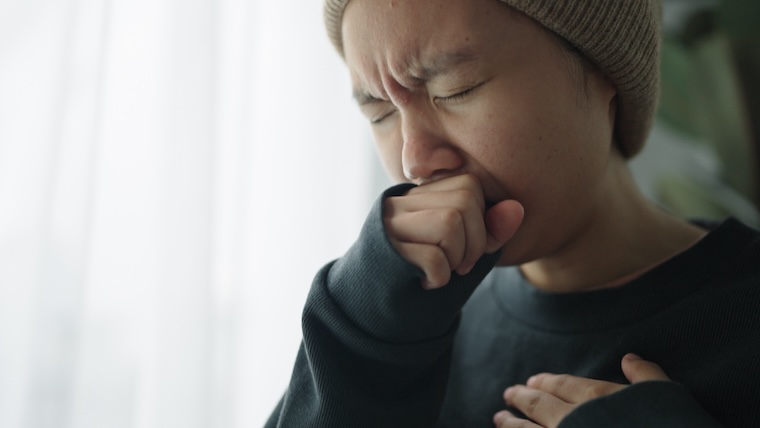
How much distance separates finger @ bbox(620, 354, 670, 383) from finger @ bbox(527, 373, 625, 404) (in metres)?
0.03

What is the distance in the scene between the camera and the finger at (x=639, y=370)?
67 centimetres

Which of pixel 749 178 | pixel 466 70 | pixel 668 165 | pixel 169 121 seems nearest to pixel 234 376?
pixel 169 121

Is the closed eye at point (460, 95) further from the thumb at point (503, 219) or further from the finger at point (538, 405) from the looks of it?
the finger at point (538, 405)

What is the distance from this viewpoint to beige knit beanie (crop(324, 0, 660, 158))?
2.41 ft

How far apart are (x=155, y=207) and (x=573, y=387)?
67 centimetres

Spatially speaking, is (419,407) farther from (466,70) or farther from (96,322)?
(96,322)

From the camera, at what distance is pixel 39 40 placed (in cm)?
91

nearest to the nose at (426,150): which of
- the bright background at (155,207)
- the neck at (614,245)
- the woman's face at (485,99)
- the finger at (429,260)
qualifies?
the woman's face at (485,99)

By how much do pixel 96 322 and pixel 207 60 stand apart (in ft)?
1.49

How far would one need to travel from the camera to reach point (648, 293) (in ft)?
2.61

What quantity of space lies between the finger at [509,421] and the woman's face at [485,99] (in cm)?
20

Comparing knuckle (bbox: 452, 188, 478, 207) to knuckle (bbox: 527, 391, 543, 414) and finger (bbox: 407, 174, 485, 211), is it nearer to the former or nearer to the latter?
finger (bbox: 407, 174, 485, 211)

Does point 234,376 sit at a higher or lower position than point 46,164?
lower

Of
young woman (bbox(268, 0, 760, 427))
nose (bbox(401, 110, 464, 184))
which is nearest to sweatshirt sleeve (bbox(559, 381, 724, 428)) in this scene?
young woman (bbox(268, 0, 760, 427))
